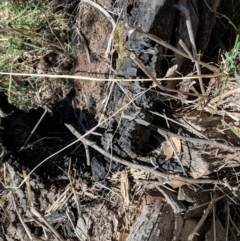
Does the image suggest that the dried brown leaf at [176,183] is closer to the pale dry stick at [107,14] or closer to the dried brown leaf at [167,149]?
the dried brown leaf at [167,149]

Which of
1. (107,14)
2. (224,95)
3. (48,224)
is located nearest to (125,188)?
(48,224)

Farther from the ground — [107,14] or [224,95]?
[107,14]

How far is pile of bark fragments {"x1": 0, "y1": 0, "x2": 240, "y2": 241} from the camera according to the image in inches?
59.0

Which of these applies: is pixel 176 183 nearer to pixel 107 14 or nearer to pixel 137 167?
pixel 137 167

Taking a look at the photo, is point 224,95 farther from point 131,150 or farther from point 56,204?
point 56,204

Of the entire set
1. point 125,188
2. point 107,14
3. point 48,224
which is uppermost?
point 107,14

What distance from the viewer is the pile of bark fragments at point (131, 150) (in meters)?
1.50

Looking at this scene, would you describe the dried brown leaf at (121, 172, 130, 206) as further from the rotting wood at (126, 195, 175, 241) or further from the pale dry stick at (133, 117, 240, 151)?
the pale dry stick at (133, 117, 240, 151)

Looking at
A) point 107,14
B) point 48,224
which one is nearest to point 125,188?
point 48,224

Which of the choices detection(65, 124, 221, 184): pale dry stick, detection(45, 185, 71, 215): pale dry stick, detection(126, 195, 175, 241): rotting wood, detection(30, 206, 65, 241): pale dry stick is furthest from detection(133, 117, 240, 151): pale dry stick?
detection(30, 206, 65, 241): pale dry stick

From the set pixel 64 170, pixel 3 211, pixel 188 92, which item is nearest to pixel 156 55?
pixel 188 92

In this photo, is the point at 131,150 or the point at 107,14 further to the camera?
the point at 107,14

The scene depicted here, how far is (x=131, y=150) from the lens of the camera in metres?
1.53

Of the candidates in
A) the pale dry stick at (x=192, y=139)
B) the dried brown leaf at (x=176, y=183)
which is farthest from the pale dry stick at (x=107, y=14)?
the dried brown leaf at (x=176, y=183)
